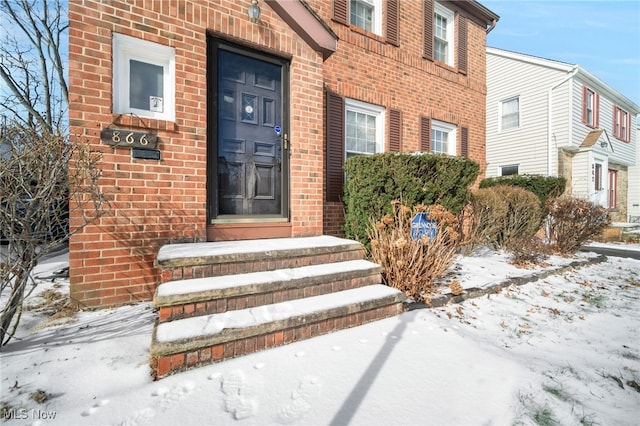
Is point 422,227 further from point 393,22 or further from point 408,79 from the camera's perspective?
point 393,22

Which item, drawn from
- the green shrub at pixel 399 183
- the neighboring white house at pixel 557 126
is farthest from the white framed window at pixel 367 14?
the neighboring white house at pixel 557 126

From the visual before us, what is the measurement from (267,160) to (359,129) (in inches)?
103

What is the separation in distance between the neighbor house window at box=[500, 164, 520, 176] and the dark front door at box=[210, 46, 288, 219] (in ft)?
40.3

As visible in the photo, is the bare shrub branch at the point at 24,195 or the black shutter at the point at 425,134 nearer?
the bare shrub branch at the point at 24,195

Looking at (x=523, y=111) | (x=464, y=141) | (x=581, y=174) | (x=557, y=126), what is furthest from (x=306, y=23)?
(x=581, y=174)

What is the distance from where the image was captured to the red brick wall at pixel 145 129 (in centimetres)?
262

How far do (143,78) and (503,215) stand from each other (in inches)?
235

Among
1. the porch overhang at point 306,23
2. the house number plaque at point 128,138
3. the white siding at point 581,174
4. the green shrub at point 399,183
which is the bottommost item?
the green shrub at point 399,183

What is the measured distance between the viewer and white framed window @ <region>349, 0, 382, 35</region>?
5703 millimetres

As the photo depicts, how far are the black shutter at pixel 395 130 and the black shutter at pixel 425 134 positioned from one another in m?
0.72

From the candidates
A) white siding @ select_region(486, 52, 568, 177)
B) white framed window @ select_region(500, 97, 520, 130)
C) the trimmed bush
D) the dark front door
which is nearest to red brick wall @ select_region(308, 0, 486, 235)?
the dark front door

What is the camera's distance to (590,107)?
12.0 metres

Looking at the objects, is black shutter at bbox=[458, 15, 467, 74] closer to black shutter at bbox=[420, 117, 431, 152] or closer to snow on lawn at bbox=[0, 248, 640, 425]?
black shutter at bbox=[420, 117, 431, 152]

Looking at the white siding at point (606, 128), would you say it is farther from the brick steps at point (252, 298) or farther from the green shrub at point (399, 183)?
the brick steps at point (252, 298)
